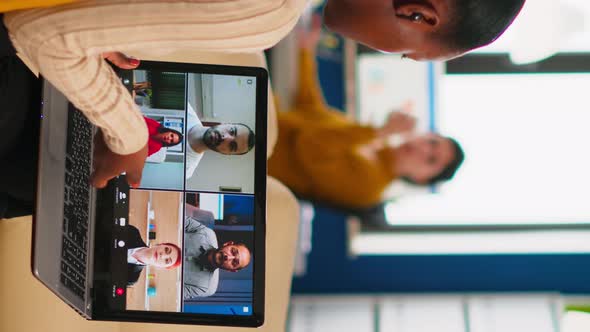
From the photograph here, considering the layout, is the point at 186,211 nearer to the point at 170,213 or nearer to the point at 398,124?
the point at 170,213

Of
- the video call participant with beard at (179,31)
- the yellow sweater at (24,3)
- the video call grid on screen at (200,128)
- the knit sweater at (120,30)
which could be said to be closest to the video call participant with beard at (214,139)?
the video call grid on screen at (200,128)

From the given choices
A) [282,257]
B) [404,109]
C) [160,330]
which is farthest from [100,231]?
[404,109]

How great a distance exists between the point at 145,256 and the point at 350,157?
1653 millimetres

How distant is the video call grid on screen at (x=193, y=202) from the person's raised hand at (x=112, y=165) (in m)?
0.02

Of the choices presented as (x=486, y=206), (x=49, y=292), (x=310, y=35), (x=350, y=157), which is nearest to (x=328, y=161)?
(x=350, y=157)

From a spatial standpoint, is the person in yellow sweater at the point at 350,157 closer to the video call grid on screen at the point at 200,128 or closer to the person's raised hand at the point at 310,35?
the person's raised hand at the point at 310,35

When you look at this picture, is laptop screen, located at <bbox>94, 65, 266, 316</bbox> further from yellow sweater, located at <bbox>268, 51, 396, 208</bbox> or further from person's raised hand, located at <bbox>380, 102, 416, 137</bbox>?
person's raised hand, located at <bbox>380, 102, 416, 137</bbox>

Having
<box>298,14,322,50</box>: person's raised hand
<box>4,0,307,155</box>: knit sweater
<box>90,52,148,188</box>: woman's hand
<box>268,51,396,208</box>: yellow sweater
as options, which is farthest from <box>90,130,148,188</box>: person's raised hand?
<box>298,14,322,50</box>: person's raised hand

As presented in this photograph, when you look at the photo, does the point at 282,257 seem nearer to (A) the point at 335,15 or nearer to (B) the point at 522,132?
(A) the point at 335,15

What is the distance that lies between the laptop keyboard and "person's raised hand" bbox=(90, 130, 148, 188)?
2cm

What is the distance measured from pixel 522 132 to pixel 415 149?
552 mm

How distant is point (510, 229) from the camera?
10.3ft

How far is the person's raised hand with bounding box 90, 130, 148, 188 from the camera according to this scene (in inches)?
45.2

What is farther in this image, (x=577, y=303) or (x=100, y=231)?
(x=577, y=303)
